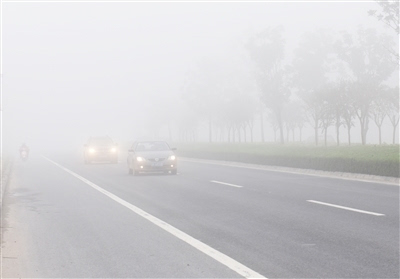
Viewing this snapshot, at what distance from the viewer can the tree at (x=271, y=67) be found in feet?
186

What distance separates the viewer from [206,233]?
31.3ft

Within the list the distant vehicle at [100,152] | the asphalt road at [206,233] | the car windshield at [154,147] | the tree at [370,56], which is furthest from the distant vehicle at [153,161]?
the tree at [370,56]

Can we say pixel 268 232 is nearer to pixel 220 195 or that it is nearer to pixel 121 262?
pixel 121 262

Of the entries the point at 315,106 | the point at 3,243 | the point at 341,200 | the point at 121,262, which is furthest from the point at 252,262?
the point at 315,106

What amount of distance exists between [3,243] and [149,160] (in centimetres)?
1542

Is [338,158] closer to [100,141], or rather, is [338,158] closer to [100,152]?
[100,152]

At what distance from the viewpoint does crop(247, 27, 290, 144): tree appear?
56644mm

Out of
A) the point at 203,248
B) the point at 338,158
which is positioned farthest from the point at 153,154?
the point at 203,248

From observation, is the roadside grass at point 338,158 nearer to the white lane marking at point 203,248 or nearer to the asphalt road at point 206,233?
the asphalt road at point 206,233

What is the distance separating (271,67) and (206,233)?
50.3 metres

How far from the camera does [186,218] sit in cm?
1138

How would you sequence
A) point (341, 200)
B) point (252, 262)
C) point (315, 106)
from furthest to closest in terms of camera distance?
point (315, 106)
point (341, 200)
point (252, 262)

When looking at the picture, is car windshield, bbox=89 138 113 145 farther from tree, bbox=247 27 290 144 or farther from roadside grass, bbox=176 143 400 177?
tree, bbox=247 27 290 144

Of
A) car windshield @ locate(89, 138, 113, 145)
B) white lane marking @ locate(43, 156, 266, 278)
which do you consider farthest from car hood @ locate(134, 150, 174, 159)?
car windshield @ locate(89, 138, 113, 145)
